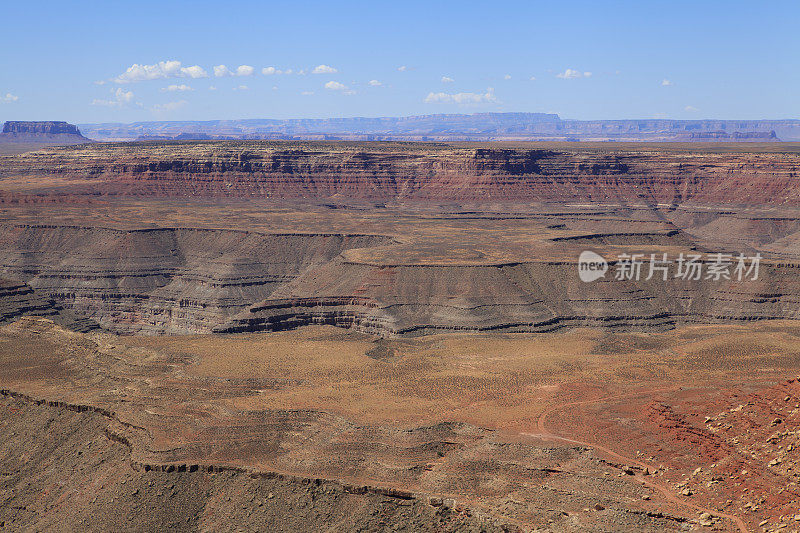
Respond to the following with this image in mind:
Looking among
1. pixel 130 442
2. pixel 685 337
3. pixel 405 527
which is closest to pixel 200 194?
pixel 685 337

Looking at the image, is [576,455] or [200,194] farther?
[200,194]

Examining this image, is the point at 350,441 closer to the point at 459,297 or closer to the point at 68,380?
the point at 68,380

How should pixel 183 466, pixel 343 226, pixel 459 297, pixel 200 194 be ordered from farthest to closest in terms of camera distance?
Result: pixel 200 194 → pixel 343 226 → pixel 459 297 → pixel 183 466

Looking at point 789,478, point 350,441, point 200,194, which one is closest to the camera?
point 789,478

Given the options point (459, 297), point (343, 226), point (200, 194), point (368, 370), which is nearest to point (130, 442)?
point (368, 370)

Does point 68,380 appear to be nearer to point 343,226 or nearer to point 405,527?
point 405,527

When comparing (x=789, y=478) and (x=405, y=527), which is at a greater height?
(x=789, y=478)
